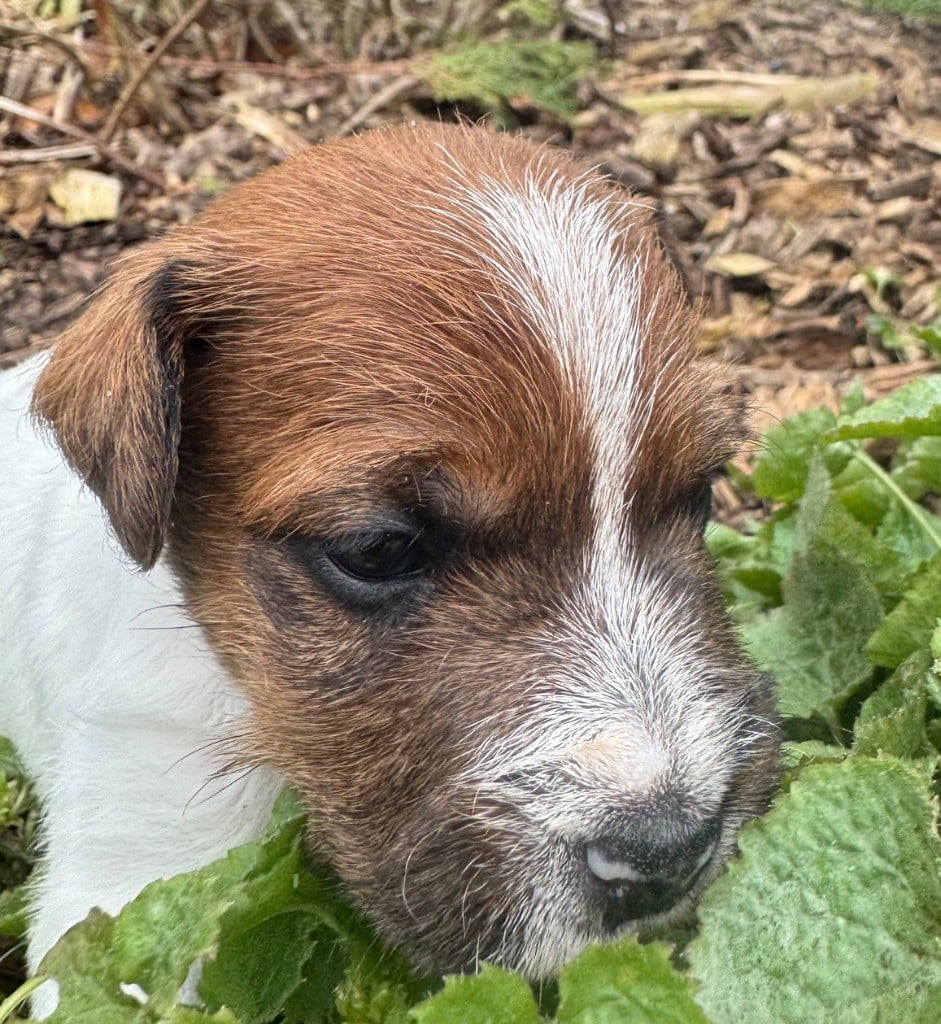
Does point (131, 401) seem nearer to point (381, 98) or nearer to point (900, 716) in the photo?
point (900, 716)

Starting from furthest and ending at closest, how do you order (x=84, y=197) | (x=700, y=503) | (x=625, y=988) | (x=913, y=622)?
(x=84, y=197) → (x=913, y=622) → (x=700, y=503) → (x=625, y=988)

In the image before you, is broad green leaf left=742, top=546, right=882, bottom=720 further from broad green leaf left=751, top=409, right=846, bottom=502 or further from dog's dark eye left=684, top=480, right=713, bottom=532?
dog's dark eye left=684, top=480, right=713, bottom=532

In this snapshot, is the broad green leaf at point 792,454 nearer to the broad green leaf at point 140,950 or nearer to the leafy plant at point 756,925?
the leafy plant at point 756,925

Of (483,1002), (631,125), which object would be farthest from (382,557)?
(631,125)

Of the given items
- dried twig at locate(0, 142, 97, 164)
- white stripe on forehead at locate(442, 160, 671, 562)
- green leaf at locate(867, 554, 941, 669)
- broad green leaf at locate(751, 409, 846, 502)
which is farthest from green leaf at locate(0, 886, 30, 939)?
dried twig at locate(0, 142, 97, 164)

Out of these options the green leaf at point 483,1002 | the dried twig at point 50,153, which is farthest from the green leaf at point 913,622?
the dried twig at point 50,153
